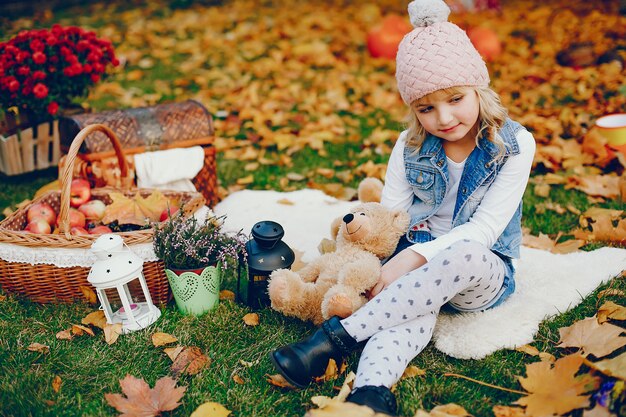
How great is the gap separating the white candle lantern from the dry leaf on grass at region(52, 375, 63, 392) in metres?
0.33

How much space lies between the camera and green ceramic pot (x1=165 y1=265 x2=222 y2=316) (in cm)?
243

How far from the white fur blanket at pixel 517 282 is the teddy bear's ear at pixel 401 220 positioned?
407mm

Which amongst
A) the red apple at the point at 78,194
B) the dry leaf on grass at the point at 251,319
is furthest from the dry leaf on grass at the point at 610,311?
the red apple at the point at 78,194

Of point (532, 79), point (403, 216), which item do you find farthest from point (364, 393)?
point (532, 79)

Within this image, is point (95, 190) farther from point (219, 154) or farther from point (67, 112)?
point (219, 154)

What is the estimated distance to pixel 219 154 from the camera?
14.3 feet

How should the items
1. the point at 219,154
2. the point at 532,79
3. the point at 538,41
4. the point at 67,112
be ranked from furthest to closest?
the point at 538,41
the point at 532,79
the point at 219,154
the point at 67,112

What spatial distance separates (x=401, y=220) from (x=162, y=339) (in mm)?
1086

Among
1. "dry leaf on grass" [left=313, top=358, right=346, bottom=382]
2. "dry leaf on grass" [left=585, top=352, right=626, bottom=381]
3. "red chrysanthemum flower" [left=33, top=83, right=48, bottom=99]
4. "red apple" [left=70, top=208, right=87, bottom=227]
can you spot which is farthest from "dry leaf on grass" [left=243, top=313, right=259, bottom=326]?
"red chrysanthemum flower" [left=33, top=83, right=48, bottom=99]

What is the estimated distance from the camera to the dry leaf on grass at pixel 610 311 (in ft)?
7.27

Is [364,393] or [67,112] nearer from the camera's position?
[364,393]

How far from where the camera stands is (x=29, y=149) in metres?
3.78

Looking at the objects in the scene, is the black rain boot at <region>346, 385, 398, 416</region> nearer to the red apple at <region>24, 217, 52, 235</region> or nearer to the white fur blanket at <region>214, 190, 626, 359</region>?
the white fur blanket at <region>214, 190, 626, 359</region>

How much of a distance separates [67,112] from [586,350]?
3413mm
